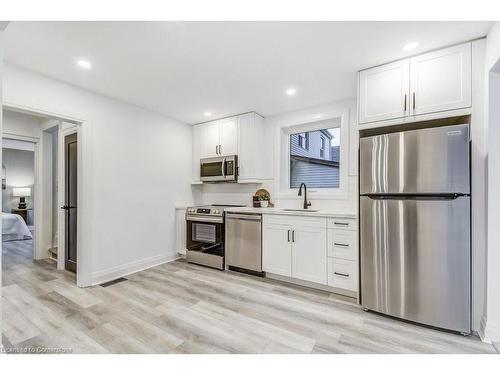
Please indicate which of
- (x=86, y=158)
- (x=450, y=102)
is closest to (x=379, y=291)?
(x=450, y=102)

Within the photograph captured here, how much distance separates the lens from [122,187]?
3174 mm

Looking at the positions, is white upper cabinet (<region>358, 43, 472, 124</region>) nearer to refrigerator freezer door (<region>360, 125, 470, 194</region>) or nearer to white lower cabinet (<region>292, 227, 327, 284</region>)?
refrigerator freezer door (<region>360, 125, 470, 194</region>)

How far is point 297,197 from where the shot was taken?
3.53 metres

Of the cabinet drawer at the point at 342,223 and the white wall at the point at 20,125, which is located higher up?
the white wall at the point at 20,125

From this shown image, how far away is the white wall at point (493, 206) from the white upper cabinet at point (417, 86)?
0.15m

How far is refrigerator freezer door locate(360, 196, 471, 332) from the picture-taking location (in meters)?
1.85

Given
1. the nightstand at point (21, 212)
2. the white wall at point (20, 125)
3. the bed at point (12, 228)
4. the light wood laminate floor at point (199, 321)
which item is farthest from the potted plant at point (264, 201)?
the nightstand at point (21, 212)

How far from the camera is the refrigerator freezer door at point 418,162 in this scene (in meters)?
1.85

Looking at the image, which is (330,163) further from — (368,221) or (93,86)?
(93,86)

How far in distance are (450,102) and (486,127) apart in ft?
1.08

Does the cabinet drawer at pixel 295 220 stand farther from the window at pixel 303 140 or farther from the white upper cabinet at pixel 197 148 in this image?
the white upper cabinet at pixel 197 148

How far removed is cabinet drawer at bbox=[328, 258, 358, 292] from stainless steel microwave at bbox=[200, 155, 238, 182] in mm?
1876

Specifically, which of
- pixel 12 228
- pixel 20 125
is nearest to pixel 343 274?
pixel 20 125

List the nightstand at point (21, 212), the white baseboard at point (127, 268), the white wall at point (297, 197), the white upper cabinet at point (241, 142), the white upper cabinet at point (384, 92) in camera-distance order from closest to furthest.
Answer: the white upper cabinet at point (384, 92) < the white baseboard at point (127, 268) < the white wall at point (297, 197) < the white upper cabinet at point (241, 142) < the nightstand at point (21, 212)
